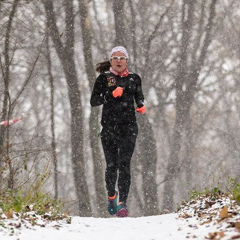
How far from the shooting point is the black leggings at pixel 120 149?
708 cm

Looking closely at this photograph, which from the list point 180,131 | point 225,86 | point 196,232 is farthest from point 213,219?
point 225,86

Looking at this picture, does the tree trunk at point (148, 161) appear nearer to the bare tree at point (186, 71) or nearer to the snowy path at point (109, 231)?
the bare tree at point (186, 71)

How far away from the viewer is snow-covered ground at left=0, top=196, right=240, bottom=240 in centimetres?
412

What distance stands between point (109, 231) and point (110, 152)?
2.20m

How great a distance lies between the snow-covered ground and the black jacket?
5.41ft

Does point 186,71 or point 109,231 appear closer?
point 109,231

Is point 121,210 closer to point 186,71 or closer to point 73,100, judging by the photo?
point 73,100

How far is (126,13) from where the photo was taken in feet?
61.0

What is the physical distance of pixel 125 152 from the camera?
711cm

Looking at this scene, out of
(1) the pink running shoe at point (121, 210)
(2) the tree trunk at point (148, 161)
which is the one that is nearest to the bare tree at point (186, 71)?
(2) the tree trunk at point (148, 161)

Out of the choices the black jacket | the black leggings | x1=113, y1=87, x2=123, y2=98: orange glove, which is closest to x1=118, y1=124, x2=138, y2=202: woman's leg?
the black leggings

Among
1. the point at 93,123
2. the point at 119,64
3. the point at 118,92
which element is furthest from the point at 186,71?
the point at 118,92

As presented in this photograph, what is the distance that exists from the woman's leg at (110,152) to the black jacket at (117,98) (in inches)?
5.8

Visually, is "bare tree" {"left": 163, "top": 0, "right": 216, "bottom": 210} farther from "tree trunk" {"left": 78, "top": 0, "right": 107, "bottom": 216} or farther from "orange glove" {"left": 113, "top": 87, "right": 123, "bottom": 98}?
"orange glove" {"left": 113, "top": 87, "right": 123, "bottom": 98}
